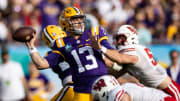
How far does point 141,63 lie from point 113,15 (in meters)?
6.20

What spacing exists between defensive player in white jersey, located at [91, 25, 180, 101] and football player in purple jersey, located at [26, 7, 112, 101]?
0.26m

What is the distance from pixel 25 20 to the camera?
10523 millimetres

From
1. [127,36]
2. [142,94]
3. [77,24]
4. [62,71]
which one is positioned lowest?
[142,94]

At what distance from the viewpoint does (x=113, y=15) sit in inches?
441

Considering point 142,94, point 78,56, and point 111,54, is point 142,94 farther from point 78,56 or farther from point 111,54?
point 78,56

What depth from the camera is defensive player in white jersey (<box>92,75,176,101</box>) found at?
4.39m

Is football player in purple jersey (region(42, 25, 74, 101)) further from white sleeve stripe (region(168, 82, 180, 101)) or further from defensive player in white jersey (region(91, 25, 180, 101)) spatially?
white sleeve stripe (region(168, 82, 180, 101))

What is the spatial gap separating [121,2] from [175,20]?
1.62 meters

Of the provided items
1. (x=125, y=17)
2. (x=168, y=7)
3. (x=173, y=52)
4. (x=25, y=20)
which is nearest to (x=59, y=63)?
(x=173, y=52)

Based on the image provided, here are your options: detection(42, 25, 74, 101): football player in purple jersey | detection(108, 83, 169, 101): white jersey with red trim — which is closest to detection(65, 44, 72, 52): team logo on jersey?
detection(42, 25, 74, 101): football player in purple jersey

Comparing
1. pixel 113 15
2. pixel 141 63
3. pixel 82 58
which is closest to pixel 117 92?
pixel 82 58

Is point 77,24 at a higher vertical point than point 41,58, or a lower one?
higher

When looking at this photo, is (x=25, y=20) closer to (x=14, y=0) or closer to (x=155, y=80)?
(x=14, y=0)

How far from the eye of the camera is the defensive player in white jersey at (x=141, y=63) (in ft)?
16.7
